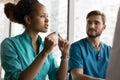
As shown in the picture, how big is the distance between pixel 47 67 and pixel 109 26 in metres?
0.95

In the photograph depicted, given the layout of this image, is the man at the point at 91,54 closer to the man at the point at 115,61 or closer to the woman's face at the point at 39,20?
the woman's face at the point at 39,20

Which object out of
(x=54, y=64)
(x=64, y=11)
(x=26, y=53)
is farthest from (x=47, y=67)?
(x=64, y=11)

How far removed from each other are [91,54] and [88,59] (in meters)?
0.06

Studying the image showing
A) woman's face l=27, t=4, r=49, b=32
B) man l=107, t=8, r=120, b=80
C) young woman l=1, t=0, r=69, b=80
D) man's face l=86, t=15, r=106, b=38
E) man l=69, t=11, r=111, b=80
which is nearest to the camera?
man l=107, t=8, r=120, b=80

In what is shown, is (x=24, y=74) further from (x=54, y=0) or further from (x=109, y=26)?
(x=54, y=0)

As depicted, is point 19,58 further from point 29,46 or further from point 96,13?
point 96,13

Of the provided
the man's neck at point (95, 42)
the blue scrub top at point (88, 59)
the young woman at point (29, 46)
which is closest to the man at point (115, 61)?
the young woman at point (29, 46)

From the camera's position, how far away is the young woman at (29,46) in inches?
51.0

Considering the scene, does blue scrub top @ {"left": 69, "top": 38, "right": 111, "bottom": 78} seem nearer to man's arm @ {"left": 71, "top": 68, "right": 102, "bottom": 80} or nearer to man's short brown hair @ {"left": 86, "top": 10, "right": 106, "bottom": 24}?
man's arm @ {"left": 71, "top": 68, "right": 102, "bottom": 80}

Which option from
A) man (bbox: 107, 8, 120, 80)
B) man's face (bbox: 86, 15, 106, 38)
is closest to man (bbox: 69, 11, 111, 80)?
man's face (bbox: 86, 15, 106, 38)

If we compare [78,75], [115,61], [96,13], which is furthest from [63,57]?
[115,61]

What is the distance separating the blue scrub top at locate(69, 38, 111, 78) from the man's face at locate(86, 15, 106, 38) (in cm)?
9

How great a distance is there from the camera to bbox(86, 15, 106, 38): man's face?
1901 millimetres

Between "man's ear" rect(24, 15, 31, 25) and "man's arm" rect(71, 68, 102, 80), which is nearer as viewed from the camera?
"man's ear" rect(24, 15, 31, 25)
